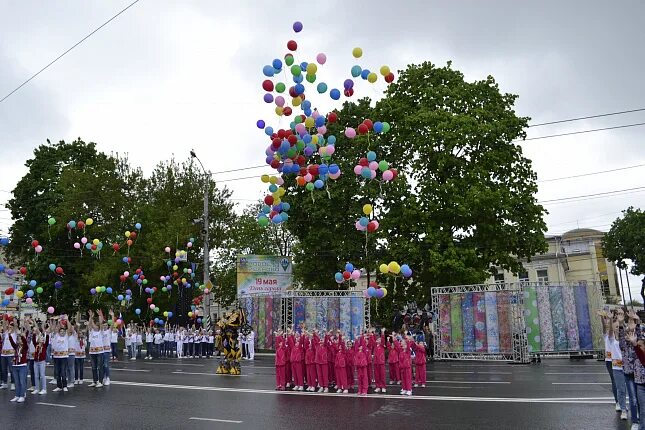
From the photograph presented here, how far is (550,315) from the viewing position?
25.2 metres

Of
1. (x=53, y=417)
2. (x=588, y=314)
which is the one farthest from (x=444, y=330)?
(x=53, y=417)

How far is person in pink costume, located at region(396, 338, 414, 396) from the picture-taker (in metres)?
15.4

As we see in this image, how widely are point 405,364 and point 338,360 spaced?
1985 mm

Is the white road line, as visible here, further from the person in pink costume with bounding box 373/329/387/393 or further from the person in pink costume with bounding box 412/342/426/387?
the person in pink costume with bounding box 412/342/426/387

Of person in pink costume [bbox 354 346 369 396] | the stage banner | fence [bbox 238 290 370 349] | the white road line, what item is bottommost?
the white road line

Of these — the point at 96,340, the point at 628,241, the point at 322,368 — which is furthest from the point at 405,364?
the point at 628,241

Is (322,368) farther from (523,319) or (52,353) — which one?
(523,319)

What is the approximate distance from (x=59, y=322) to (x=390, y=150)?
63.0 ft

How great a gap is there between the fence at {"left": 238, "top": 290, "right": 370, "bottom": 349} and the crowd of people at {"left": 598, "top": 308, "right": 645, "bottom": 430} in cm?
1574

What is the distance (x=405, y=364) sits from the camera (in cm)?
1573

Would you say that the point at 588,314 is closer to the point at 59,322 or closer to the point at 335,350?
the point at 335,350

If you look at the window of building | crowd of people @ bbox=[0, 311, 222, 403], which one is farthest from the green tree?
crowd of people @ bbox=[0, 311, 222, 403]

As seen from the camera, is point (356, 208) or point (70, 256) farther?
point (70, 256)

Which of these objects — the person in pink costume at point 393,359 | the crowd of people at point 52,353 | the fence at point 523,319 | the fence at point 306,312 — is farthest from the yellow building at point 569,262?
the crowd of people at point 52,353
